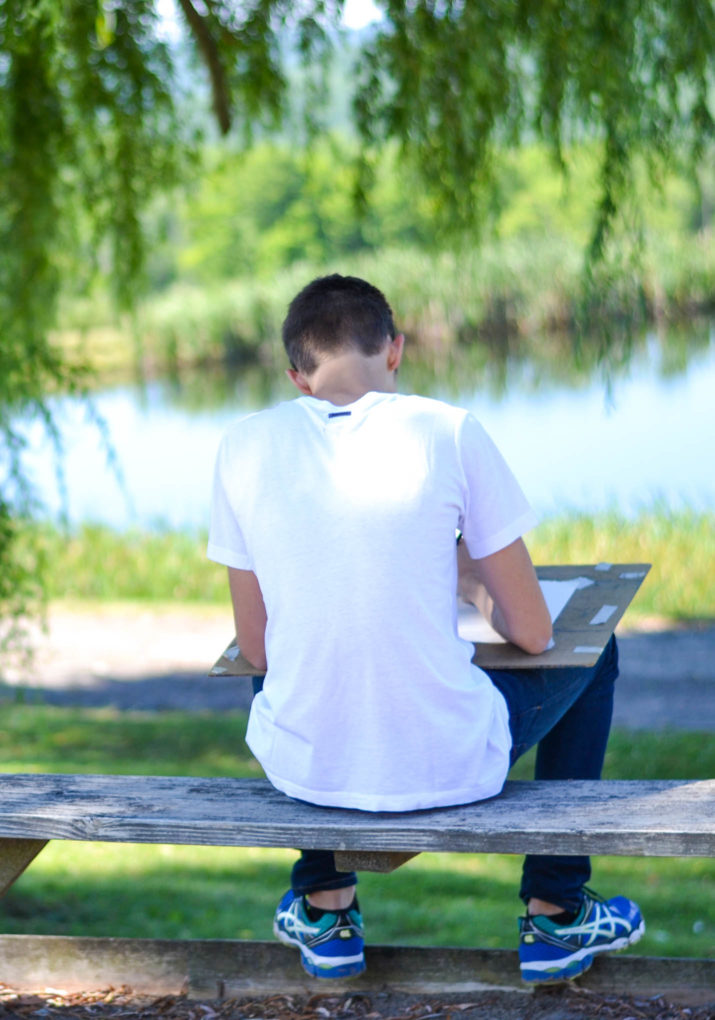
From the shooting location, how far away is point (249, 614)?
7.79 ft

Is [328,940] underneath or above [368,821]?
underneath

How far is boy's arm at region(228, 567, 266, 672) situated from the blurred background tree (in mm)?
1862

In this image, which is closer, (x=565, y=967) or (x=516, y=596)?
(x=516, y=596)

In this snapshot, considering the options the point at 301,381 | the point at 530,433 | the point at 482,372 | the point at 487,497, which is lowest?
the point at 530,433

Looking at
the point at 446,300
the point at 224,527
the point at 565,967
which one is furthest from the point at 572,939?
the point at 446,300

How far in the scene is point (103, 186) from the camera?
480cm

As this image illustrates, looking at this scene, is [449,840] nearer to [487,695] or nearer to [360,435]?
[487,695]

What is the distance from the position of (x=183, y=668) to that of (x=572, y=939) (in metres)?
5.30

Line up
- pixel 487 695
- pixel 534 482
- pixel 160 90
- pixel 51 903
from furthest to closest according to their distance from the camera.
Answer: pixel 534 482 → pixel 160 90 → pixel 51 903 → pixel 487 695

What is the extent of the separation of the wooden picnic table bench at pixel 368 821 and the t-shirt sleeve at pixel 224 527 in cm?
45

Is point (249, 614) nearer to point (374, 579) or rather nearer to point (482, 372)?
point (374, 579)

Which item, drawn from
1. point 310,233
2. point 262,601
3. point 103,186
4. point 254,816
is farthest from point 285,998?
point 310,233

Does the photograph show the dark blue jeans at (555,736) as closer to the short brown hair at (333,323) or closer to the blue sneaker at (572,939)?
the blue sneaker at (572,939)

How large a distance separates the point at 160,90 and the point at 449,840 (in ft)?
11.1
